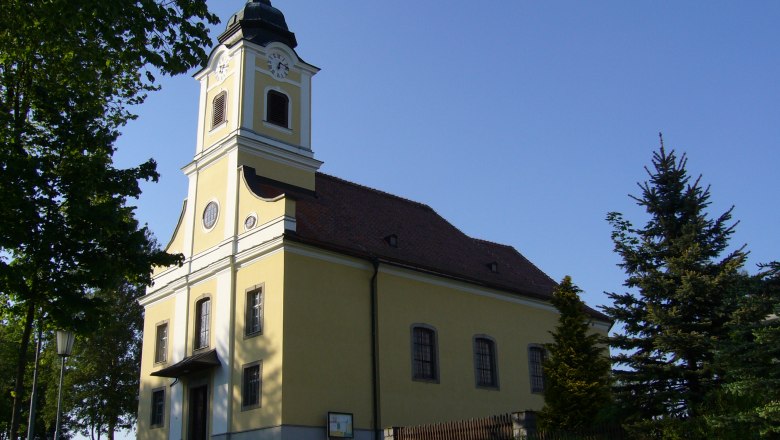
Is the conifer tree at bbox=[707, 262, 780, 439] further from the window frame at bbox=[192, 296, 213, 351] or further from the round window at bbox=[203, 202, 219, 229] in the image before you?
the round window at bbox=[203, 202, 219, 229]

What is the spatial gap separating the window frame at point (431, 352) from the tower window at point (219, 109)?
10.1 metres

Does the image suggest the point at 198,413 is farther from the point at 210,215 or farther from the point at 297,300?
the point at 210,215

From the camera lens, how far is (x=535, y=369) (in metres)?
29.9

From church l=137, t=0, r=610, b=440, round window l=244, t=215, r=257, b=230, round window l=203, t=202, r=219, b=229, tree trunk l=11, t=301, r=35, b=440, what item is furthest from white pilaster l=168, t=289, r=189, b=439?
tree trunk l=11, t=301, r=35, b=440

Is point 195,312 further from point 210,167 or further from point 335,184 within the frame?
point 335,184

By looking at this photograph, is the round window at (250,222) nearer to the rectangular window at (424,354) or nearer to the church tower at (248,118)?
the church tower at (248,118)

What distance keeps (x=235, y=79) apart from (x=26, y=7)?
15224 millimetres

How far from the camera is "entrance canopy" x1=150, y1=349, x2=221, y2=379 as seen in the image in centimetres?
2380

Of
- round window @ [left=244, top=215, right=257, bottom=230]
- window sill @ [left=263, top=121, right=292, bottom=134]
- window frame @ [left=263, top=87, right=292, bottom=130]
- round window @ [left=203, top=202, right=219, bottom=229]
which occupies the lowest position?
round window @ [left=244, top=215, right=257, bottom=230]

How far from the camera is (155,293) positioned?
28.7 metres

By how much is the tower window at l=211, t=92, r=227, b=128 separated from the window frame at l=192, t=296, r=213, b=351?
6516mm

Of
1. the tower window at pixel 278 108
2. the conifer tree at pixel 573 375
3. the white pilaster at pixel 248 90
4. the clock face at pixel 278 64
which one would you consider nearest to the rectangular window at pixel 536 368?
the conifer tree at pixel 573 375

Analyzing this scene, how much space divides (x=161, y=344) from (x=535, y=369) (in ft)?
45.3

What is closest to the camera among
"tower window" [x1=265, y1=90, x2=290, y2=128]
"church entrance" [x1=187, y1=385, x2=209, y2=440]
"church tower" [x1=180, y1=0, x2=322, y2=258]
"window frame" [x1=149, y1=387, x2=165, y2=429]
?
"church entrance" [x1=187, y1=385, x2=209, y2=440]
